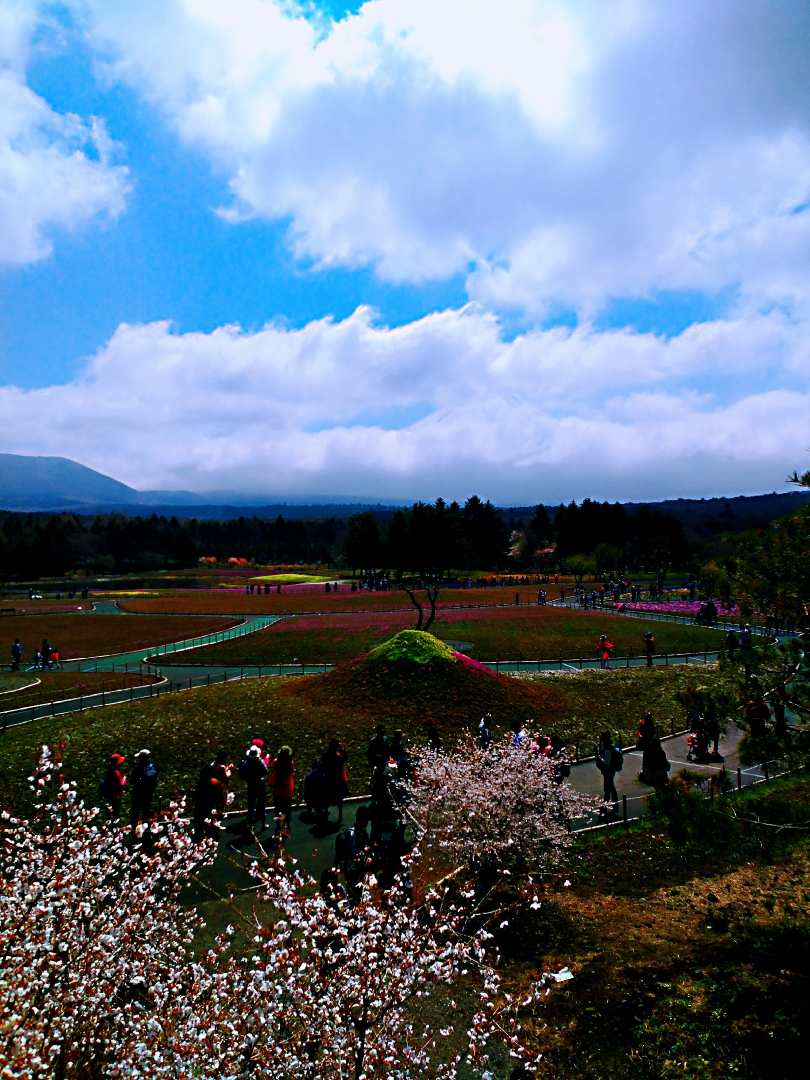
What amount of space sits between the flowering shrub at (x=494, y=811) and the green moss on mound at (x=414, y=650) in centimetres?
1033

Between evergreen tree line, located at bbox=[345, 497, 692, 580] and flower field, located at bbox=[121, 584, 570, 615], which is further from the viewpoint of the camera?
evergreen tree line, located at bbox=[345, 497, 692, 580]

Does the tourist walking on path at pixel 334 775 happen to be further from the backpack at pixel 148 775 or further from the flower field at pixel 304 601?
the flower field at pixel 304 601

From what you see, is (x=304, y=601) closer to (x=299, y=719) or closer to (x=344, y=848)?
(x=299, y=719)

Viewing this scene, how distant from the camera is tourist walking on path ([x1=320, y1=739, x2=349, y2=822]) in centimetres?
1260

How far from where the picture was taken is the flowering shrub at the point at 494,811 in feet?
31.0

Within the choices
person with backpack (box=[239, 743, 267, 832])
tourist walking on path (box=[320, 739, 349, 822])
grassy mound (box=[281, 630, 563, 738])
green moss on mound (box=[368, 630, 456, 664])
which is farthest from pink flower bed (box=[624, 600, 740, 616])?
person with backpack (box=[239, 743, 267, 832])

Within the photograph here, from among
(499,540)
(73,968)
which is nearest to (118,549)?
(499,540)

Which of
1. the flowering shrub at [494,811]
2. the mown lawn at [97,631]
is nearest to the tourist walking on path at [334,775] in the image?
the flowering shrub at [494,811]

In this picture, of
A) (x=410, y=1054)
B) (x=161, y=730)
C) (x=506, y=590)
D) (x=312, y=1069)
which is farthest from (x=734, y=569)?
(x=506, y=590)

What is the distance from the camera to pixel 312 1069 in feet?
13.5

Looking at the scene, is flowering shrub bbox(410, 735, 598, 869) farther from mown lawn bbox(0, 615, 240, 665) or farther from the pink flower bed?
the pink flower bed

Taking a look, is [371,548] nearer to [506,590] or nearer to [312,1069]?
[506,590]

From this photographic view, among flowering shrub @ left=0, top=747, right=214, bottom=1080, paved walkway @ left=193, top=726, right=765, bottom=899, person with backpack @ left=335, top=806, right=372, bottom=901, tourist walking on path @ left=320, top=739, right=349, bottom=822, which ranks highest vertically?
flowering shrub @ left=0, top=747, right=214, bottom=1080

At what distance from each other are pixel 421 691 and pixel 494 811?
1043 centimetres
